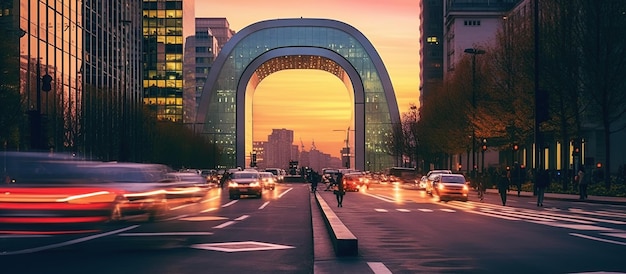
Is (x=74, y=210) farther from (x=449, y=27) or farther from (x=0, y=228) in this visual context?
(x=449, y=27)

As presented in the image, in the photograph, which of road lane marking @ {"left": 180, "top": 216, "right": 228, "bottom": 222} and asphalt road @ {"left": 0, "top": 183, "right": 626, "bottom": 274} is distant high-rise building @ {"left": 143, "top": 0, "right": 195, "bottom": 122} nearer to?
road lane marking @ {"left": 180, "top": 216, "right": 228, "bottom": 222}

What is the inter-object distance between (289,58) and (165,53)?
26823mm

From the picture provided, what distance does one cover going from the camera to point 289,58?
164 metres

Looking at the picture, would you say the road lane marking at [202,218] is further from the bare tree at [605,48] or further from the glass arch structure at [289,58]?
the glass arch structure at [289,58]

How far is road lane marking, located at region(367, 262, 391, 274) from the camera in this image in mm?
12298

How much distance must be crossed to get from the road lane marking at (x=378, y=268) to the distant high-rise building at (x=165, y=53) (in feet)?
532

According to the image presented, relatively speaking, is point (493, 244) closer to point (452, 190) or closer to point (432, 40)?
point (452, 190)

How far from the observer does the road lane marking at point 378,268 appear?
484 inches

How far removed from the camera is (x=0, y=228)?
16.6 meters

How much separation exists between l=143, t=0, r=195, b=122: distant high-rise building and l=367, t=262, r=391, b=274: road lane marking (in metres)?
162

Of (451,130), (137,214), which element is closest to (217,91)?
(451,130)

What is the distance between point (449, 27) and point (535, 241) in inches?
5093

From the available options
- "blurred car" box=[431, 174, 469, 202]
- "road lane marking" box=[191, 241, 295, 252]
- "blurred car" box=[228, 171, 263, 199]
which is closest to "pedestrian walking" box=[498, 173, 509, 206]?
"blurred car" box=[431, 174, 469, 202]

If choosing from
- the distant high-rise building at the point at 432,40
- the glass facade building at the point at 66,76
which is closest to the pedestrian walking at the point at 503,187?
the glass facade building at the point at 66,76
